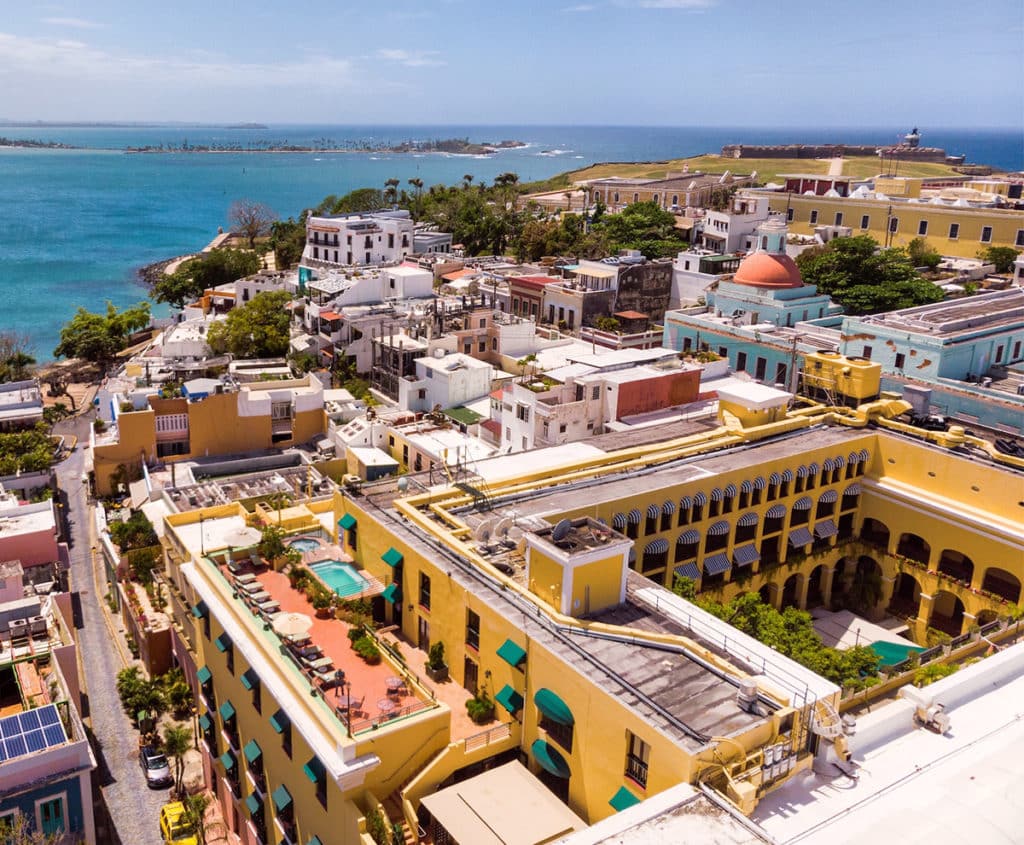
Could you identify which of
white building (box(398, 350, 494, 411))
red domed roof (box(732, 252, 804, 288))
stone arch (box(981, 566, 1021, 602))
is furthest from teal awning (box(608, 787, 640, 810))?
red domed roof (box(732, 252, 804, 288))

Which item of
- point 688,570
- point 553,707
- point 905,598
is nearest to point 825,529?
point 905,598

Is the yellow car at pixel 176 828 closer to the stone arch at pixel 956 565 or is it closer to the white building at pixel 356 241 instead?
the stone arch at pixel 956 565

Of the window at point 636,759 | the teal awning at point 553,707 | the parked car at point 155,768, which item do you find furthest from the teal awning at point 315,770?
the parked car at point 155,768

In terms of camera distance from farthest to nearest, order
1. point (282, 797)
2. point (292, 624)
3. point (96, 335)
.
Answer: point (96, 335) < point (292, 624) < point (282, 797)

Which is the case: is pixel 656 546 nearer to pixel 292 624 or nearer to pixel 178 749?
pixel 292 624

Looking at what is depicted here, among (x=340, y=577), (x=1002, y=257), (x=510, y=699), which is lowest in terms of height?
(x=510, y=699)

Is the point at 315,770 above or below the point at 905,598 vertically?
above

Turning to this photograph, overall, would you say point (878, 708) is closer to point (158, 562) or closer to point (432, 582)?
point (432, 582)
